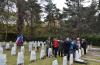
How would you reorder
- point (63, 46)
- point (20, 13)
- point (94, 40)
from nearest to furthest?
point (63, 46) → point (20, 13) → point (94, 40)

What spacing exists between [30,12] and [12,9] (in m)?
12.3

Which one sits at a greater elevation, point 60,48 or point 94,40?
point 60,48

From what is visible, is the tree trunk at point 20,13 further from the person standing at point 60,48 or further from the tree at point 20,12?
the person standing at point 60,48

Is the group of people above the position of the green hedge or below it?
above

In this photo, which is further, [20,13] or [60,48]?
[20,13]

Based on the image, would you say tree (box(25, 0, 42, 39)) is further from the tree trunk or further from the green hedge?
the tree trunk

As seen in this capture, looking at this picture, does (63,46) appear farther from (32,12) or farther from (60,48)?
(32,12)

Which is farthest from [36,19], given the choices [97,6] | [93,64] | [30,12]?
[93,64]

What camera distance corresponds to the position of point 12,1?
188ft

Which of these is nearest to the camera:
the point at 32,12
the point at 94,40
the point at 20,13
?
the point at 20,13

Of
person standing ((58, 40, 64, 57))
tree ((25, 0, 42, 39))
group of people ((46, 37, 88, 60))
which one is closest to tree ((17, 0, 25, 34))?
group of people ((46, 37, 88, 60))

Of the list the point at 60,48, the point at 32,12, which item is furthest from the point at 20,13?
the point at 32,12

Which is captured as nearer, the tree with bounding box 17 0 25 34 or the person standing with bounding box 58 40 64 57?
the person standing with bounding box 58 40 64 57

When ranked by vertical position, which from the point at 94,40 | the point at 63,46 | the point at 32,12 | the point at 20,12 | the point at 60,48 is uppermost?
the point at 20,12
